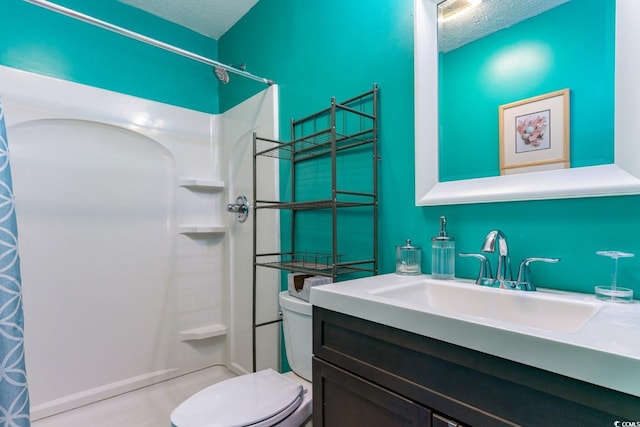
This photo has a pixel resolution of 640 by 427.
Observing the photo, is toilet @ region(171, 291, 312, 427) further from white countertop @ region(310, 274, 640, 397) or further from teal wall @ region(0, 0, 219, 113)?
teal wall @ region(0, 0, 219, 113)

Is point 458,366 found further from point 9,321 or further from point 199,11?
point 199,11

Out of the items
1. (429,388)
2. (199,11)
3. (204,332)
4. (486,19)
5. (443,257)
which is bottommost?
(204,332)

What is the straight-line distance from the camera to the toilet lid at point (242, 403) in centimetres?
99

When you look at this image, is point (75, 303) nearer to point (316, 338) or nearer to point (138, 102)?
point (138, 102)

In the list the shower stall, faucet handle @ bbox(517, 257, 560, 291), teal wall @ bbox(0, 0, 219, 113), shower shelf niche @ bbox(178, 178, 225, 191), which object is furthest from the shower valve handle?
faucet handle @ bbox(517, 257, 560, 291)

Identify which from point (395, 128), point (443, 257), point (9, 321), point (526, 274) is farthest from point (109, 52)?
point (526, 274)

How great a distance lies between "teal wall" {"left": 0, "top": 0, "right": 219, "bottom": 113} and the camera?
1671 millimetres

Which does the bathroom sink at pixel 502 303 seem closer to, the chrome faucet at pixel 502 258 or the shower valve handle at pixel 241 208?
the chrome faucet at pixel 502 258

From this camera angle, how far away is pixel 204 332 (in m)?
2.21

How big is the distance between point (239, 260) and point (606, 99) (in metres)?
1.98

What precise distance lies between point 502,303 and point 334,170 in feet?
2.24

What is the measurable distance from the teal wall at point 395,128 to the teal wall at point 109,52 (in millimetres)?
385

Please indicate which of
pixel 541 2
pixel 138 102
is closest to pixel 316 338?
pixel 541 2

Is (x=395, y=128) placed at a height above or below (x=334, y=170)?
above
